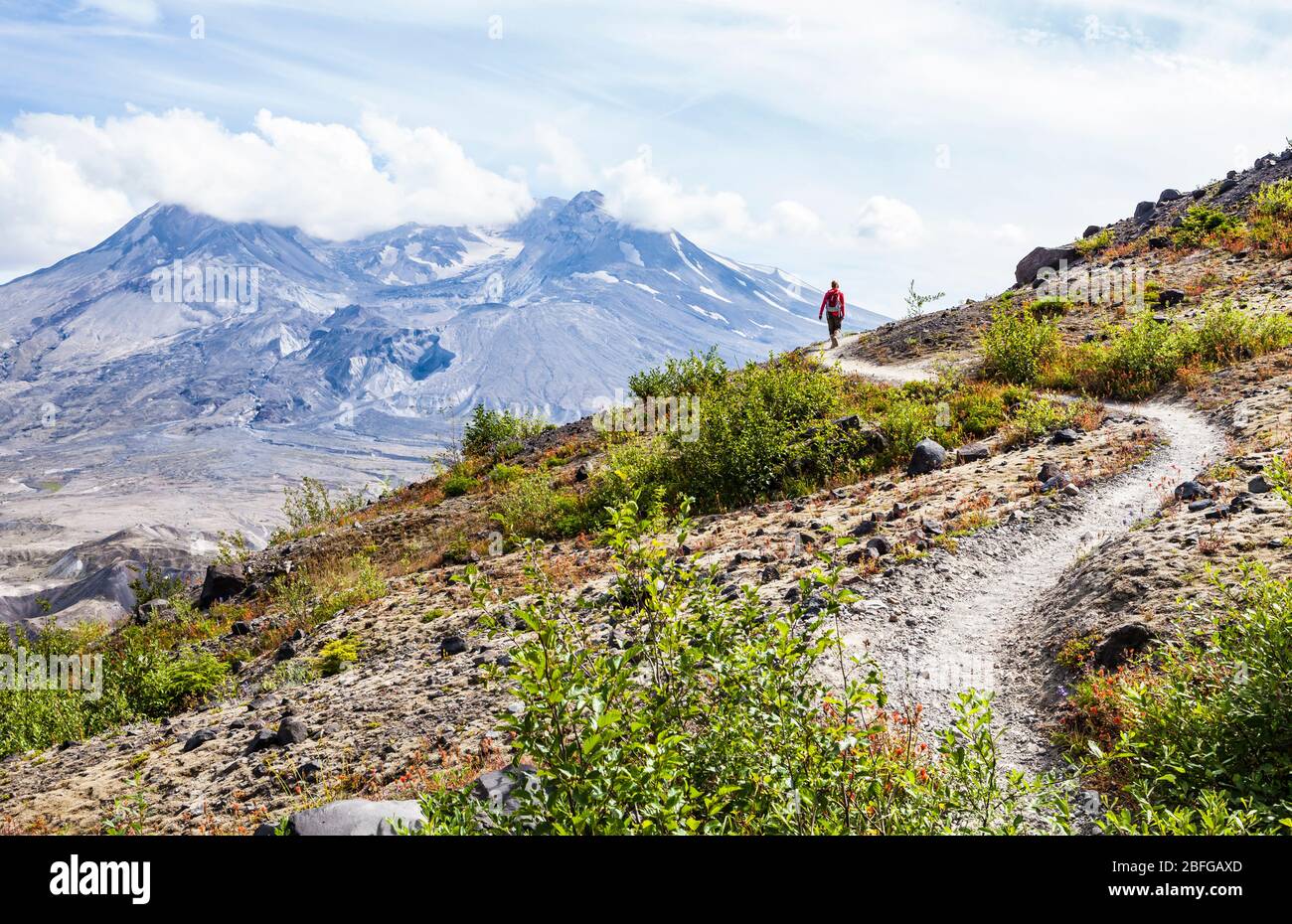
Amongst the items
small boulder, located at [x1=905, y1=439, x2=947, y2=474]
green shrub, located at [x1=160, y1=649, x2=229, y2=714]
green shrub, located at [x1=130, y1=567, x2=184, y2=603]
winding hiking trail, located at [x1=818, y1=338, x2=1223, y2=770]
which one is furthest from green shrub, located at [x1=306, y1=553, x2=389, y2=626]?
small boulder, located at [x1=905, y1=439, x2=947, y2=474]

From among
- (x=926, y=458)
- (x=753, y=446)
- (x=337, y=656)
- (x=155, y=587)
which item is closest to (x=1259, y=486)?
(x=926, y=458)

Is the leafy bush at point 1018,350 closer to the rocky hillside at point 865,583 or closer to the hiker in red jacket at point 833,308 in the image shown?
the rocky hillside at point 865,583

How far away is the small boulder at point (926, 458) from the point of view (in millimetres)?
13263

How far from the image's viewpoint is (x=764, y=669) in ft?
12.5

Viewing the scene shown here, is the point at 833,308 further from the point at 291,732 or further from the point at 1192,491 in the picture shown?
the point at 291,732

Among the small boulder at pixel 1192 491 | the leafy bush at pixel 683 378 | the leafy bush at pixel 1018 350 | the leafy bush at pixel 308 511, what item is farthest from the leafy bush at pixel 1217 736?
the leafy bush at pixel 308 511

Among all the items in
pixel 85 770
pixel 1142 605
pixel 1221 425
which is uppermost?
pixel 1221 425

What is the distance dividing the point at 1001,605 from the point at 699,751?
5.97 metres

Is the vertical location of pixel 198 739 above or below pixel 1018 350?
below

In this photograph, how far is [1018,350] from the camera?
744 inches

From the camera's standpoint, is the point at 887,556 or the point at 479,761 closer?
the point at 479,761
